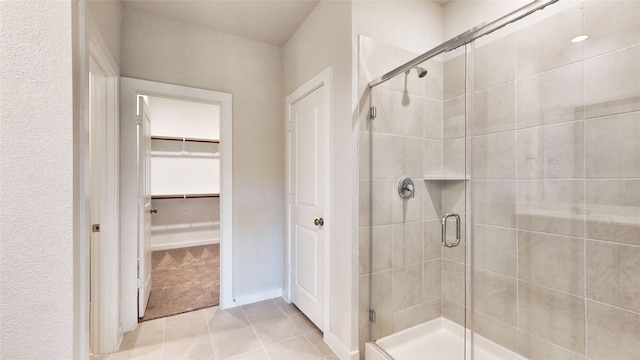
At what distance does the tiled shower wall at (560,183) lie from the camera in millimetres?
1312

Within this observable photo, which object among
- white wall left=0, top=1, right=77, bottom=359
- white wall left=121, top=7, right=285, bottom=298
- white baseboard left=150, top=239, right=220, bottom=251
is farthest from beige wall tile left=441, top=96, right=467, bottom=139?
white baseboard left=150, top=239, right=220, bottom=251

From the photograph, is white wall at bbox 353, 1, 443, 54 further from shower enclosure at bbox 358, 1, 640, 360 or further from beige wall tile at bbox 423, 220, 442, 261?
beige wall tile at bbox 423, 220, 442, 261

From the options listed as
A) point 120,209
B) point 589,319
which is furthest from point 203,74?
point 589,319

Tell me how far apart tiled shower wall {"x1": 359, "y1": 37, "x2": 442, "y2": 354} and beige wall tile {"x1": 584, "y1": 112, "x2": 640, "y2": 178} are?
2.60 ft

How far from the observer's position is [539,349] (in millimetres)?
1635

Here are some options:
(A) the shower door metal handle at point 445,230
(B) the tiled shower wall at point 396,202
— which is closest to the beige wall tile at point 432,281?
(B) the tiled shower wall at point 396,202

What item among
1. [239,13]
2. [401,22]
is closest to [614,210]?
[401,22]

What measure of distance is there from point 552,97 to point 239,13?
2.37 metres

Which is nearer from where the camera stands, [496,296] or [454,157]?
[496,296]

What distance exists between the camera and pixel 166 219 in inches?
179

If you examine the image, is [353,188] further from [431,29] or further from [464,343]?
[431,29]

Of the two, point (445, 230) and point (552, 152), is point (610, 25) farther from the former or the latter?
point (445, 230)

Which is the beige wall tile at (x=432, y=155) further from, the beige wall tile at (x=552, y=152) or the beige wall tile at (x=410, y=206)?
the beige wall tile at (x=552, y=152)

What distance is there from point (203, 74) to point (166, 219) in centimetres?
306
